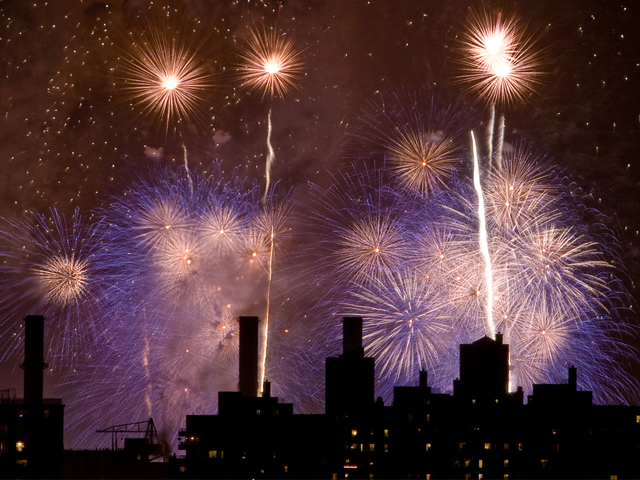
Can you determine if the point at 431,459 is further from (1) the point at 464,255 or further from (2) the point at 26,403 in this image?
(2) the point at 26,403

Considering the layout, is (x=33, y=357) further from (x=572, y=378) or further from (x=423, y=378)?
(x=572, y=378)

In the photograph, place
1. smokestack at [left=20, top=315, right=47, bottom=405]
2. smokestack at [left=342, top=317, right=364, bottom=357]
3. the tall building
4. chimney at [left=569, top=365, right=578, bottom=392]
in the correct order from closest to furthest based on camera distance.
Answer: the tall building
chimney at [left=569, top=365, right=578, bottom=392]
smokestack at [left=20, top=315, right=47, bottom=405]
smokestack at [left=342, top=317, right=364, bottom=357]

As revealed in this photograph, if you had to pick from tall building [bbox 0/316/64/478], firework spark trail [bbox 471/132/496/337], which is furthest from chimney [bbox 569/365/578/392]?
tall building [bbox 0/316/64/478]

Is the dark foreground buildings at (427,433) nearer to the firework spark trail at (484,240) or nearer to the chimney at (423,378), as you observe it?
the chimney at (423,378)

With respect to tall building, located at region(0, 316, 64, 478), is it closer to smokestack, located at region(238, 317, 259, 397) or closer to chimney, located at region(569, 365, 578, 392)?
smokestack, located at region(238, 317, 259, 397)

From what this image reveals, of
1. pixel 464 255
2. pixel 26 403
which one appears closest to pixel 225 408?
pixel 26 403

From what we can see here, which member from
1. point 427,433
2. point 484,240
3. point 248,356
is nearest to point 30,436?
point 248,356
